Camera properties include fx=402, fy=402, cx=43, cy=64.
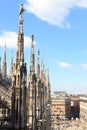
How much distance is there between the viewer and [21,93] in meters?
30.7

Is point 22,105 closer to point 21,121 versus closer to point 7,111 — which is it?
point 21,121

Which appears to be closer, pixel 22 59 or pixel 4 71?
pixel 22 59

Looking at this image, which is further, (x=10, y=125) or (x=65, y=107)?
(x=65, y=107)

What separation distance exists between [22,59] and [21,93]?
2.77 m

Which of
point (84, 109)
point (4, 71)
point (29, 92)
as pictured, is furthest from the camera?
point (84, 109)

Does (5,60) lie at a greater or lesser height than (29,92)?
greater

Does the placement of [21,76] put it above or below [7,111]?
above

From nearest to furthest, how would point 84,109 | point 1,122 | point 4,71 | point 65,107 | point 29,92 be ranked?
1. point 1,122
2. point 29,92
3. point 4,71
4. point 84,109
5. point 65,107

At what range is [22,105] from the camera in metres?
30.4

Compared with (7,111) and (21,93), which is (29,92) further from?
(21,93)

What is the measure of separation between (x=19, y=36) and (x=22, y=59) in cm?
184

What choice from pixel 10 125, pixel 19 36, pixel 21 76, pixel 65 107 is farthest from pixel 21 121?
pixel 65 107

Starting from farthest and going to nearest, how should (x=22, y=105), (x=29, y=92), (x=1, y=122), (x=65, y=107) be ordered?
(x=65, y=107) < (x=29, y=92) < (x=1, y=122) < (x=22, y=105)

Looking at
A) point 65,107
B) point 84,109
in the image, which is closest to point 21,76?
point 84,109
